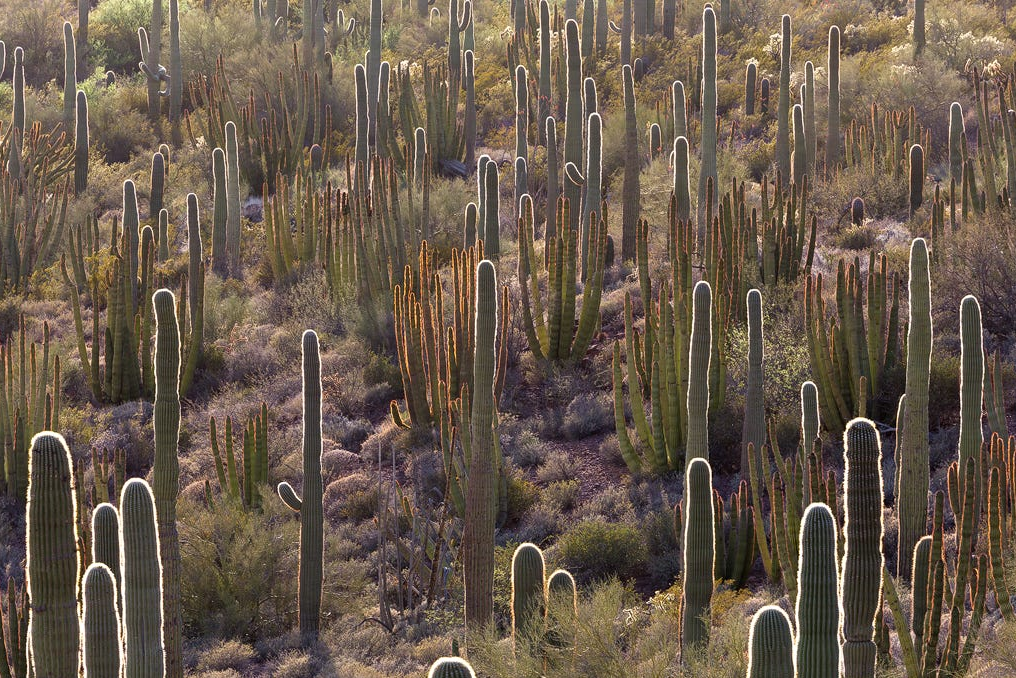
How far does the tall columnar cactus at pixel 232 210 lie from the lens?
1634cm

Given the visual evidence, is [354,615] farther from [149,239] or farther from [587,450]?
[149,239]

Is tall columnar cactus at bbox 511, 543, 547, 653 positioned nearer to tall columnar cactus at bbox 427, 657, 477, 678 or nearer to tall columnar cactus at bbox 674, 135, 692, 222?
tall columnar cactus at bbox 427, 657, 477, 678

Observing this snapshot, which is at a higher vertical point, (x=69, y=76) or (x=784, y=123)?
(x=69, y=76)

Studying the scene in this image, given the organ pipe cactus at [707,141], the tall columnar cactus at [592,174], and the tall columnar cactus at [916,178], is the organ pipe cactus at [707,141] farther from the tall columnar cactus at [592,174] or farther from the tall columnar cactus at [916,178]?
the tall columnar cactus at [916,178]

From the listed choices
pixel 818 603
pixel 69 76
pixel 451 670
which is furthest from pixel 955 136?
pixel 69 76

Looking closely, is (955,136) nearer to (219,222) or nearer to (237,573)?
(219,222)

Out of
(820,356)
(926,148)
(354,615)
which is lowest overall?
(354,615)

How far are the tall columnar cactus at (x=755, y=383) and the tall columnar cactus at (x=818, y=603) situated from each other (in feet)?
12.7

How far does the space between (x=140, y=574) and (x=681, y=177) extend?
8472mm

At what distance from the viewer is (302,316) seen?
47.2 feet

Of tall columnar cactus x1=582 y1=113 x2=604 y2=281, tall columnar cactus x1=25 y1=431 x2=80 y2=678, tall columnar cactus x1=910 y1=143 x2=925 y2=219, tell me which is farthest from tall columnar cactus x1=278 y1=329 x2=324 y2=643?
tall columnar cactus x1=910 y1=143 x2=925 y2=219

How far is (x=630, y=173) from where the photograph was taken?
14.1 m

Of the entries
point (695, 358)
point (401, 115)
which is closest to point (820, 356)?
point (695, 358)

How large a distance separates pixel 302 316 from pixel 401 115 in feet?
Answer: 20.7
